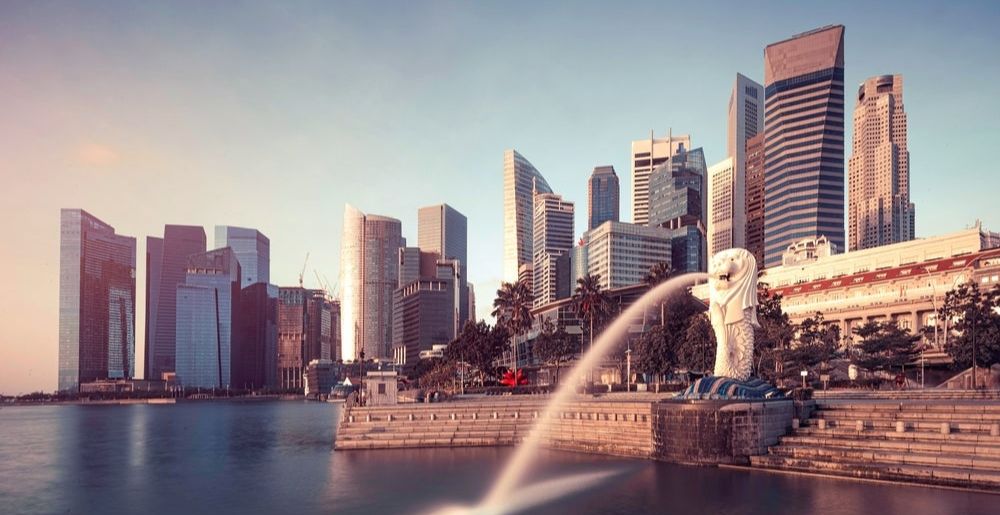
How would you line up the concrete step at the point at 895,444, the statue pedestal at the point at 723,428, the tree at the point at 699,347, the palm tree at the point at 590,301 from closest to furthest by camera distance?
the concrete step at the point at 895,444 < the statue pedestal at the point at 723,428 < the tree at the point at 699,347 < the palm tree at the point at 590,301

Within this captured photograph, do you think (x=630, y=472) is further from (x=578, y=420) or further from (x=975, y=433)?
(x=975, y=433)

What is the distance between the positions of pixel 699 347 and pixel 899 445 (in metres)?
43.2

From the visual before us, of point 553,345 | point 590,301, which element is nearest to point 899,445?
point 590,301

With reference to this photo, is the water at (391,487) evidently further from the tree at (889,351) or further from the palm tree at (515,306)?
the tree at (889,351)

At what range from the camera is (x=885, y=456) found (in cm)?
3878

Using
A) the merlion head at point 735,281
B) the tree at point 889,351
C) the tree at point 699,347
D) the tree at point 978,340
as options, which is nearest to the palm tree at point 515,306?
the tree at point 699,347

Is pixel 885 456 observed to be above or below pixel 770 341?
below

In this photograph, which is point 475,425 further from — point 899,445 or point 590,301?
point 590,301

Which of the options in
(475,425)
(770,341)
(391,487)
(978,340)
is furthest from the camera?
(770,341)

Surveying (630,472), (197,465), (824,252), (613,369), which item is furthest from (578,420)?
(824,252)

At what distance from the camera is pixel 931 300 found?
122812mm

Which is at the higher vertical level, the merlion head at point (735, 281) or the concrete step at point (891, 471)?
the merlion head at point (735, 281)

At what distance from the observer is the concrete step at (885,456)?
117ft

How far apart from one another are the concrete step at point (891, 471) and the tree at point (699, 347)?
38305mm
